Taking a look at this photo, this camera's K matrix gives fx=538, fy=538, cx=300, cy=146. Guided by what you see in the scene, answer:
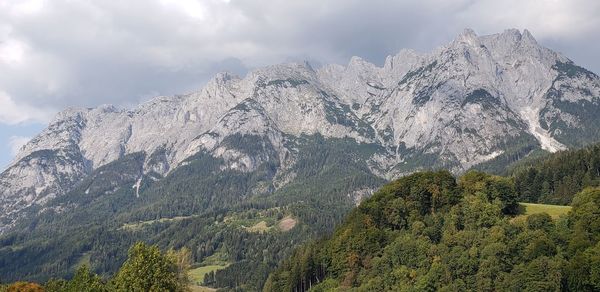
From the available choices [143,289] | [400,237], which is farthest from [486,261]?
[143,289]

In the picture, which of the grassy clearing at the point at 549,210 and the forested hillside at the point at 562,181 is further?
the forested hillside at the point at 562,181

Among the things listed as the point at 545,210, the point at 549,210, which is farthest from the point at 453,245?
the point at 549,210

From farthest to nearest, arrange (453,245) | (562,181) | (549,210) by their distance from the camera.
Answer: (562,181) < (549,210) < (453,245)

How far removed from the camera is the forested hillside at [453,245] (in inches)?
4158

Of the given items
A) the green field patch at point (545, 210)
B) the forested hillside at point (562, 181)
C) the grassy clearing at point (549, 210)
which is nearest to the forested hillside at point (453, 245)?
the green field patch at point (545, 210)

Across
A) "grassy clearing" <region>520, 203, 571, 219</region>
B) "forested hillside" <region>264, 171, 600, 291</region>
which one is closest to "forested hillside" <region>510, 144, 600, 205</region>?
"grassy clearing" <region>520, 203, 571, 219</region>

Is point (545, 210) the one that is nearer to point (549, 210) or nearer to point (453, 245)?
point (549, 210)

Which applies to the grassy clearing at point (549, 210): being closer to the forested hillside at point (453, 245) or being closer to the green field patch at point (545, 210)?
the green field patch at point (545, 210)

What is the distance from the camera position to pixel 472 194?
142125 mm

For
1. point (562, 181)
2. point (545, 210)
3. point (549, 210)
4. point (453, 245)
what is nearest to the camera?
point (453, 245)

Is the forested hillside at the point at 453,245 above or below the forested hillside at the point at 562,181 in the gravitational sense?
below

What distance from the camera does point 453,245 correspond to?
12275 centimetres

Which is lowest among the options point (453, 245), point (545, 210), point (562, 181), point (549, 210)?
point (453, 245)

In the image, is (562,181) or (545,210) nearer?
(545,210)
